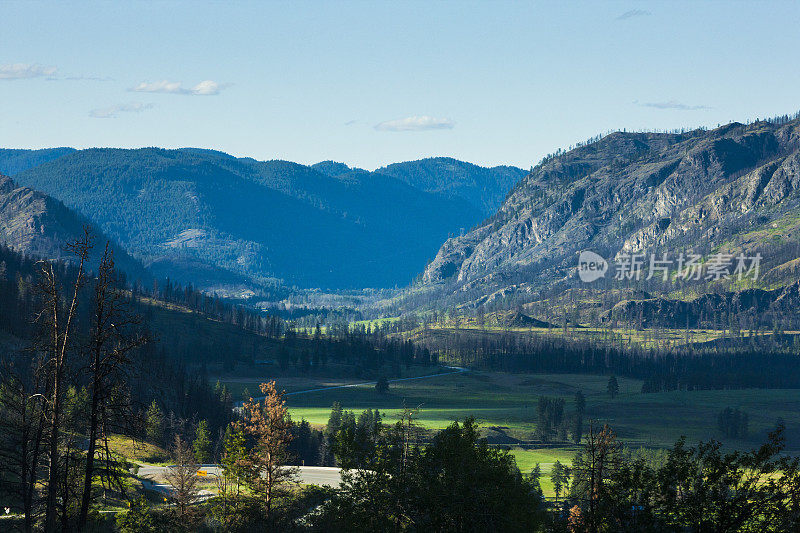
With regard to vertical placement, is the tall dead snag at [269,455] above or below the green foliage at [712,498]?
below

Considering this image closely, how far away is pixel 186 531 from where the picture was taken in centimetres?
6316

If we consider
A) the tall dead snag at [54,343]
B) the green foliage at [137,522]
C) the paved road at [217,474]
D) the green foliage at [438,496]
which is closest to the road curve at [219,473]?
the paved road at [217,474]

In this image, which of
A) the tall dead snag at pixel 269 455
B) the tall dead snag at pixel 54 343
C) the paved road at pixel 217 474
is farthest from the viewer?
the paved road at pixel 217 474

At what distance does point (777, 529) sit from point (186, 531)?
135 ft

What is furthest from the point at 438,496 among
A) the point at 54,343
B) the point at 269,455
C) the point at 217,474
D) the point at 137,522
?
the point at 217,474

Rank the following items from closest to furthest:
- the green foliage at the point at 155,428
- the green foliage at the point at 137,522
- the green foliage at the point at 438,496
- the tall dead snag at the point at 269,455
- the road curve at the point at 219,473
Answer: the green foliage at the point at 438,496, the green foliage at the point at 137,522, the tall dead snag at the point at 269,455, the road curve at the point at 219,473, the green foliage at the point at 155,428

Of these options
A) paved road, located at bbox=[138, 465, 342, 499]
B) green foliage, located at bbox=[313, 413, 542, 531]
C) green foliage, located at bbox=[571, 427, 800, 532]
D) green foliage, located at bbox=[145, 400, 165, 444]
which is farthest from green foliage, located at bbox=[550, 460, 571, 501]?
green foliage, located at bbox=[571, 427, 800, 532]

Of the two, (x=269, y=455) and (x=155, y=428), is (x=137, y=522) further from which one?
(x=155, y=428)

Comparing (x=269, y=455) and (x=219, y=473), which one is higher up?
(x=269, y=455)

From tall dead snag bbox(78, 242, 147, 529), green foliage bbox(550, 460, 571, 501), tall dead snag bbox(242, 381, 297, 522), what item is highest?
tall dead snag bbox(78, 242, 147, 529)

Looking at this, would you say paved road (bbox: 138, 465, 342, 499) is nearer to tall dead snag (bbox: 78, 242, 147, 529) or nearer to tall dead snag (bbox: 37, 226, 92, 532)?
tall dead snag (bbox: 78, 242, 147, 529)

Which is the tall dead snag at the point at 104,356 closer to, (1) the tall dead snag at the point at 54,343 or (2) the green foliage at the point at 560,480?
(1) the tall dead snag at the point at 54,343

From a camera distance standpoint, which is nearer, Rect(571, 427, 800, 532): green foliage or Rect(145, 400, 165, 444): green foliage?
Rect(571, 427, 800, 532): green foliage

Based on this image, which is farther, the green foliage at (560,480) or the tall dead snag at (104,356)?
the green foliage at (560,480)
